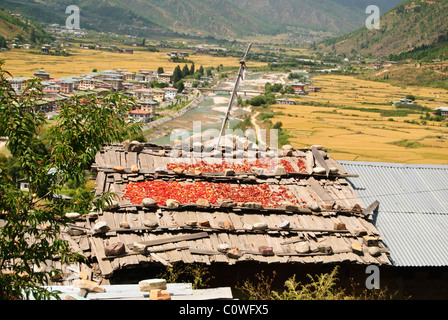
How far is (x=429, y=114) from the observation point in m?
40.2

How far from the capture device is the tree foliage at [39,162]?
13.3 ft

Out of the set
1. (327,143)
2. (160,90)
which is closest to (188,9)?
(160,90)

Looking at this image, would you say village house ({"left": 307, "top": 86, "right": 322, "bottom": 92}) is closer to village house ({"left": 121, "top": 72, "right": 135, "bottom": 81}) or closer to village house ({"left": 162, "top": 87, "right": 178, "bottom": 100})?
village house ({"left": 162, "top": 87, "right": 178, "bottom": 100})

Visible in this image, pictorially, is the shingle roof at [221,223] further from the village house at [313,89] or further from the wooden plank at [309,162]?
the village house at [313,89]

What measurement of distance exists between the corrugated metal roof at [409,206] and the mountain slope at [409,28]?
222ft

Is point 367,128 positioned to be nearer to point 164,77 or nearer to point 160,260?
point 160,260

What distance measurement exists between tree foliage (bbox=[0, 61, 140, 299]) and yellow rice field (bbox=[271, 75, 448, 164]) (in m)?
20.5

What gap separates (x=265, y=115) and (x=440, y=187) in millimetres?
29993

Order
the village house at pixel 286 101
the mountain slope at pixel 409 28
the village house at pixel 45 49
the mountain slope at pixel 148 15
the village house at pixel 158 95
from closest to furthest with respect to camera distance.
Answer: the village house at pixel 286 101 → the village house at pixel 158 95 → the village house at pixel 45 49 → the mountain slope at pixel 409 28 → the mountain slope at pixel 148 15

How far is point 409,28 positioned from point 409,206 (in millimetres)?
78678

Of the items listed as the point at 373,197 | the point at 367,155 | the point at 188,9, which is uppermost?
the point at 188,9

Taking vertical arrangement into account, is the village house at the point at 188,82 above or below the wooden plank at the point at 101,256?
above
